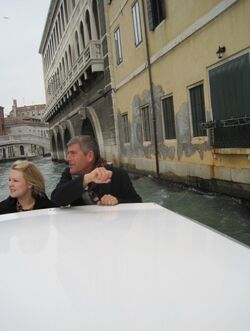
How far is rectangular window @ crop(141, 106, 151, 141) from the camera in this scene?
1067cm

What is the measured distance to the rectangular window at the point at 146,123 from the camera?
35.0 feet

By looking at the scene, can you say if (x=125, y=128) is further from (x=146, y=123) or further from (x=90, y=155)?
(x=90, y=155)

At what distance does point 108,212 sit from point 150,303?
1.02 metres

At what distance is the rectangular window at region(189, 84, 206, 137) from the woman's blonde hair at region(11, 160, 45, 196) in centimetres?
551

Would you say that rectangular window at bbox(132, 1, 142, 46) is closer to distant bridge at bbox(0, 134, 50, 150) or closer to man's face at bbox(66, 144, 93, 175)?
man's face at bbox(66, 144, 93, 175)

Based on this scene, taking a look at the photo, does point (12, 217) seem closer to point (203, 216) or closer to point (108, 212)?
point (108, 212)

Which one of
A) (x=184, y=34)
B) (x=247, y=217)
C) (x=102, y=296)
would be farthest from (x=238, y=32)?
(x=102, y=296)

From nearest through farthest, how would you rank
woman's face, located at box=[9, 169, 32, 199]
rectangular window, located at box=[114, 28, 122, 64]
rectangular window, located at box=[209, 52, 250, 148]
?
woman's face, located at box=[9, 169, 32, 199], rectangular window, located at box=[209, 52, 250, 148], rectangular window, located at box=[114, 28, 122, 64]

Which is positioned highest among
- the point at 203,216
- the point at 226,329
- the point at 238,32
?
the point at 238,32

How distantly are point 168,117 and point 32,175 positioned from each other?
7.23 m

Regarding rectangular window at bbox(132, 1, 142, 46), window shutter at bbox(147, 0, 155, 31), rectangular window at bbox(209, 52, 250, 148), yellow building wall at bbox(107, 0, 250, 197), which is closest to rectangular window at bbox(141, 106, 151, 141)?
A: yellow building wall at bbox(107, 0, 250, 197)

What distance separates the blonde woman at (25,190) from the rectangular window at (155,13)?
734cm

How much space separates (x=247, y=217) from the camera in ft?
18.5

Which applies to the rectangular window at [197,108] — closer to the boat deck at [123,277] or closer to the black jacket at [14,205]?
the black jacket at [14,205]
